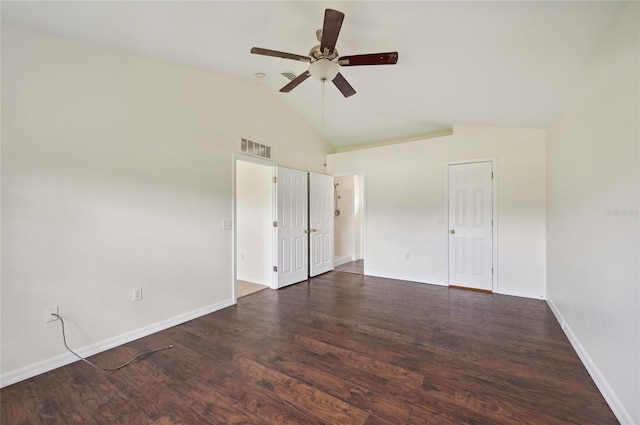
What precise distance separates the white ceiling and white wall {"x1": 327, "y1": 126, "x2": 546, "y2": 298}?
0.64 meters

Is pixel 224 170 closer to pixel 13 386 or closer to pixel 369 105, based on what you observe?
pixel 369 105

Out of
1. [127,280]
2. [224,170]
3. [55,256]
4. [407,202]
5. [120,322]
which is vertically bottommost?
[120,322]

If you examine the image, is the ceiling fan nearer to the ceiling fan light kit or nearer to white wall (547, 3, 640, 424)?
the ceiling fan light kit

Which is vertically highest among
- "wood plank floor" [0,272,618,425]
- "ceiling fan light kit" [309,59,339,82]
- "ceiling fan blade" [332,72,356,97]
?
"ceiling fan blade" [332,72,356,97]

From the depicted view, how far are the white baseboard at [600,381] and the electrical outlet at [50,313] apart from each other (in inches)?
159

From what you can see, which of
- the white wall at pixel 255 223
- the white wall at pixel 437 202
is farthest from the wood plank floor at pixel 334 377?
the white wall at pixel 255 223

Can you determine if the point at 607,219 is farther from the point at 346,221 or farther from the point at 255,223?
the point at 346,221

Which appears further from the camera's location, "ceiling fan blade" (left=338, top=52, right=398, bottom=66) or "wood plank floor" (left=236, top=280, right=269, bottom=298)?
"wood plank floor" (left=236, top=280, right=269, bottom=298)

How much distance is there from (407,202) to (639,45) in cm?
335

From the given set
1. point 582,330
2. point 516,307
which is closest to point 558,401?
point 582,330

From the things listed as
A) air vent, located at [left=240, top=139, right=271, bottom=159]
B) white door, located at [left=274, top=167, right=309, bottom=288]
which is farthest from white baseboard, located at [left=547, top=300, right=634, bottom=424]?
air vent, located at [left=240, top=139, right=271, bottom=159]

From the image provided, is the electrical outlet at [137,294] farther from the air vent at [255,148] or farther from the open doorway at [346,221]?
the open doorway at [346,221]

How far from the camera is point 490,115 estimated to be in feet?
11.2

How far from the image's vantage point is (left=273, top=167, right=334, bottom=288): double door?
425cm
